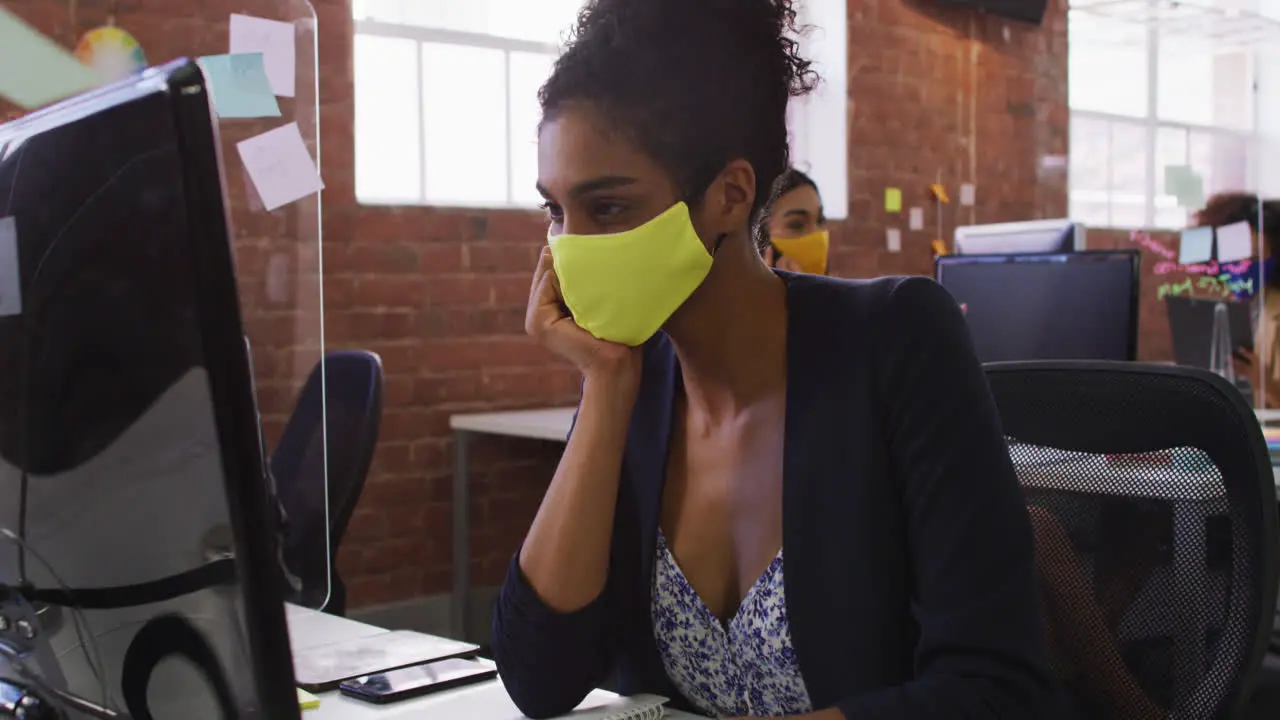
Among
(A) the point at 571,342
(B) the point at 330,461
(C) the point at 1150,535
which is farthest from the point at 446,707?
(B) the point at 330,461

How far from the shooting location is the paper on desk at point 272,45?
5.52 feet

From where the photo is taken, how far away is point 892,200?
5.02 meters

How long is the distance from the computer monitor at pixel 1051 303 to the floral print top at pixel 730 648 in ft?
4.70

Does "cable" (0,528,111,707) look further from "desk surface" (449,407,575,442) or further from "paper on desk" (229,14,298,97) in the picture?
"desk surface" (449,407,575,442)

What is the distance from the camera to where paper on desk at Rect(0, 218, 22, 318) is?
66 cm

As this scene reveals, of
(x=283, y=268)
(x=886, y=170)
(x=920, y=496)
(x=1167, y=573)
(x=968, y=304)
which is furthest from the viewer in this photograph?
(x=886, y=170)

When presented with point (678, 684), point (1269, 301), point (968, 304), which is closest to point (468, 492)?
point (968, 304)

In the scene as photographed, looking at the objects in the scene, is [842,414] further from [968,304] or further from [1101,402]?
[968,304]

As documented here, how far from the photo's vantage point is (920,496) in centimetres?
99

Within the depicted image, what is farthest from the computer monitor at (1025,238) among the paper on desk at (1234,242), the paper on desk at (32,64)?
the paper on desk at (32,64)

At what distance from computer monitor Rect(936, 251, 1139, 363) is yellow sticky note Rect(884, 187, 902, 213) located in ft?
7.00

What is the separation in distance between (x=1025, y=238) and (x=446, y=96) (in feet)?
5.61

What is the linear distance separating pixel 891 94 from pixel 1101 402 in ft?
13.4

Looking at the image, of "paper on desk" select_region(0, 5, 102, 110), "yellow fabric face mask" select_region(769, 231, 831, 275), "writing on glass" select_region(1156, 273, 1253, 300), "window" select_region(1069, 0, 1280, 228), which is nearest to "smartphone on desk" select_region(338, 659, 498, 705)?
"paper on desk" select_region(0, 5, 102, 110)
